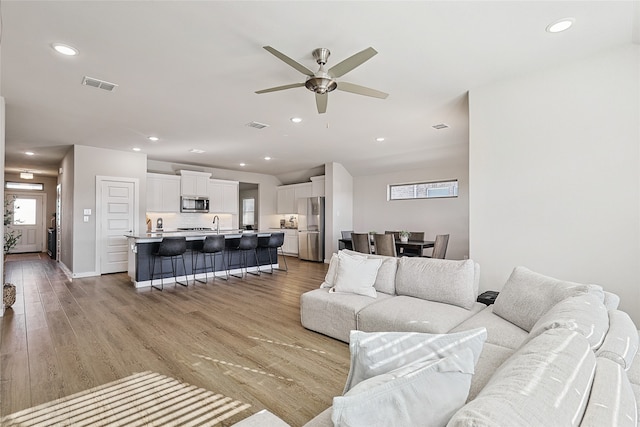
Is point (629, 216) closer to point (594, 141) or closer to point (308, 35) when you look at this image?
point (594, 141)

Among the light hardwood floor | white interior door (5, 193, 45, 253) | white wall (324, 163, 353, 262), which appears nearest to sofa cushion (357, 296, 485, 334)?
the light hardwood floor

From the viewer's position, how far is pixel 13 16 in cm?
222

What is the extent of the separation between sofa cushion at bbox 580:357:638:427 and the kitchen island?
Answer: 572 cm

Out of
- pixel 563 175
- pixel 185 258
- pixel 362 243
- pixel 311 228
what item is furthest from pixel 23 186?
pixel 563 175

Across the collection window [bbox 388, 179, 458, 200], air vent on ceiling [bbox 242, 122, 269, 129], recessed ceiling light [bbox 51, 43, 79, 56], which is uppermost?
air vent on ceiling [bbox 242, 122, 269, 129]

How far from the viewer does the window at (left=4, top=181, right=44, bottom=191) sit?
9.98 metres

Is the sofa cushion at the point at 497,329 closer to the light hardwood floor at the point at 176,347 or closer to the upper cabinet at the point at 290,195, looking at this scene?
the light hardwood floor at the point at 176,347

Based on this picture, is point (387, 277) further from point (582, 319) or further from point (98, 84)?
point (98, 84)

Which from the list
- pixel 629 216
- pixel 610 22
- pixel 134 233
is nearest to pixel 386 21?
pixel 610 22

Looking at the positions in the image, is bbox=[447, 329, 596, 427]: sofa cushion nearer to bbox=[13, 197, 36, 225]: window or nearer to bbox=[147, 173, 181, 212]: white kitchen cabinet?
bbox=[147, 173, 181, 212]: white kitchen cabinet

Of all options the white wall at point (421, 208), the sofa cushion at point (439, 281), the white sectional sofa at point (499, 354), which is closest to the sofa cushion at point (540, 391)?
the white sectional sofa at point (499, 354)

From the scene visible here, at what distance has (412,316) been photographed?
8.33ft

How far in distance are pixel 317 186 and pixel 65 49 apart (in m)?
6.49

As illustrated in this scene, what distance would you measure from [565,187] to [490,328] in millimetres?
1763
